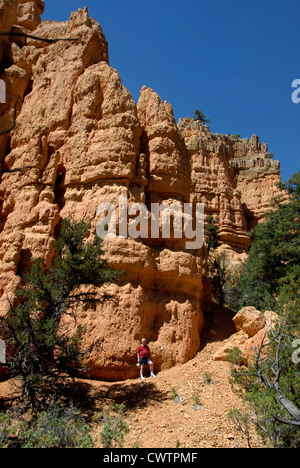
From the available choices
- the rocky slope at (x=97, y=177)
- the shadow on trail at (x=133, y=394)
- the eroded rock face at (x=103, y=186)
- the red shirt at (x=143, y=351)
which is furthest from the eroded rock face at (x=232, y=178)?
the shadow on trail at (x=133, y=394)

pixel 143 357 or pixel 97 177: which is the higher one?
→ pixel 97 177

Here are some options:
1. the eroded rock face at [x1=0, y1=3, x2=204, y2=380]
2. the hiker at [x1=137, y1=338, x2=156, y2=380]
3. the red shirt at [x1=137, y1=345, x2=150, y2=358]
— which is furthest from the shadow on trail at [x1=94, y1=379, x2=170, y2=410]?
the red shirt at [x1=137, y1=345, x2=150, y2=358]

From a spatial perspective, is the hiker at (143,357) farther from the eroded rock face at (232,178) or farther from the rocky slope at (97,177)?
the eroded rock face at (232,178)

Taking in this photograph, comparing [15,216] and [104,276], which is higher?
[15,216]

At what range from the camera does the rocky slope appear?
10.0m

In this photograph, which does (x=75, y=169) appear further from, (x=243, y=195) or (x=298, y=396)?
(x=243, y=195)

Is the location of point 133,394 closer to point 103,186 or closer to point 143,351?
point 143,351

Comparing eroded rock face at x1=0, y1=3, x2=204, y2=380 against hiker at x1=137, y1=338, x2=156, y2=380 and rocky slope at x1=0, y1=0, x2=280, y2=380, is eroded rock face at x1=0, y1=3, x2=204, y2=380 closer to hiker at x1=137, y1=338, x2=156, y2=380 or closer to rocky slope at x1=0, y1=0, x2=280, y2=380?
rocky slope at x1=0, y1=0, x2=280, y2=380

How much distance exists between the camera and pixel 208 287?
1448 cm

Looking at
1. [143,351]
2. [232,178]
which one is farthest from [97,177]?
[232,178]

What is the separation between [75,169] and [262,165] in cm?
3099

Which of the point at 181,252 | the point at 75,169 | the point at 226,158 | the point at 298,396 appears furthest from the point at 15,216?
the point at 226,158

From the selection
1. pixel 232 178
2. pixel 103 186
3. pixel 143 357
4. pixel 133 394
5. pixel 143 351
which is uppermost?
pixel 232 178

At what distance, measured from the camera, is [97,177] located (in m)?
11.2
